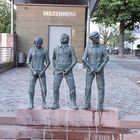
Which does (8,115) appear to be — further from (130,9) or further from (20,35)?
(130,9)

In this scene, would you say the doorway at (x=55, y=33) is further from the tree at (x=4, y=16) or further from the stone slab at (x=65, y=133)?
the tree at (x=4, y=16)

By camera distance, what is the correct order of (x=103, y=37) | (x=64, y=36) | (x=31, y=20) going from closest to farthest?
(x=64, y=36) < (x=31, y=20) < (x=103, y=37)

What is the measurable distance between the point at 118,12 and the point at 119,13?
194mm

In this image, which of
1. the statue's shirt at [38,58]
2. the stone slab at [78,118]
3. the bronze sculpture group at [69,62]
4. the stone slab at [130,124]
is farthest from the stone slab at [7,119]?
the stone slab at [130,124]

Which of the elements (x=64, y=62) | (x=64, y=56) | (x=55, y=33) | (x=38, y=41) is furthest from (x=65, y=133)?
(x=55, y=33)

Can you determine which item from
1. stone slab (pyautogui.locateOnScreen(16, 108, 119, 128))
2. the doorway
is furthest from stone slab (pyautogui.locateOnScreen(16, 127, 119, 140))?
the doorway

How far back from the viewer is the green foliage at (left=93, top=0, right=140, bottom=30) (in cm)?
5462

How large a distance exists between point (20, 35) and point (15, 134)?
811 inches

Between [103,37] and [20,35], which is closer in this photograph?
[20,35]

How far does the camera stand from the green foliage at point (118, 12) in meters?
54.6

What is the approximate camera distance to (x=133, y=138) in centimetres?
829

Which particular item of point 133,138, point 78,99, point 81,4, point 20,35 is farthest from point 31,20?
point 133,138

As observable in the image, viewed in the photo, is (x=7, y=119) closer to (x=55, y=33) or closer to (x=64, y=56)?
(x=64, y=56)

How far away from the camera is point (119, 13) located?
182 feet
